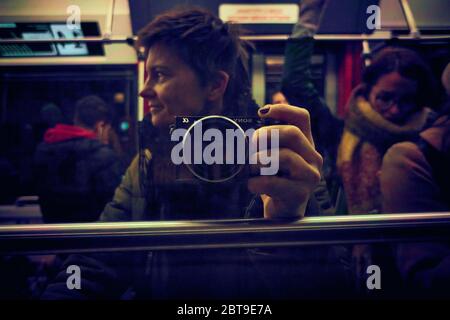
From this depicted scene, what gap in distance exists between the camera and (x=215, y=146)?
0.54 metres

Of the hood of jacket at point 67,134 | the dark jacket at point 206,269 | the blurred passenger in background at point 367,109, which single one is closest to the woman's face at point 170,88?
the dark jacket at point 206,269

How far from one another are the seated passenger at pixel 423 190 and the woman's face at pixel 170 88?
1.46 feet

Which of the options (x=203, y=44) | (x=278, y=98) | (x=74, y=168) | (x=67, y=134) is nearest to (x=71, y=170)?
(x=74, y=168)

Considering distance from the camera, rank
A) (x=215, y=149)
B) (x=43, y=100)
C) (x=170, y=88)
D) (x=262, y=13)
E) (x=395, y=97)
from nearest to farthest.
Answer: (x=215, y=149), (x=170, y=88), (x=395, y=97), (x=262, y=13), (x=43, y=100)

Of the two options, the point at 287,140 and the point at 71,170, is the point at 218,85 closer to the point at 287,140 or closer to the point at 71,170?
the point at 287,140

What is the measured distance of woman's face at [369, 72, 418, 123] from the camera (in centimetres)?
119

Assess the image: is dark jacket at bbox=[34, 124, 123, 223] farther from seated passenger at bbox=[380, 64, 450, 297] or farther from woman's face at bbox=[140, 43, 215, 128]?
seated passenger at bbox=[380, 64, 450, 297]

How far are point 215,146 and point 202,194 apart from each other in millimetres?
97

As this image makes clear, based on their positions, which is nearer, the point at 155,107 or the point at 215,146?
the point at 215,146

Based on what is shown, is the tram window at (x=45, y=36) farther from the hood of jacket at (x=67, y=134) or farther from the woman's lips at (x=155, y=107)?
the woman's lips at (x=155, y=107)

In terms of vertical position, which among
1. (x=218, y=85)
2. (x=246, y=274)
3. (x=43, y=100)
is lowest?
(x=246, y=274)

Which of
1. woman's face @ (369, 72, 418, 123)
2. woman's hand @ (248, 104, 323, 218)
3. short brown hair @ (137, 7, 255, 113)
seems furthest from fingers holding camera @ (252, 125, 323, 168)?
woman's face @ (369, 72, 418, 123)

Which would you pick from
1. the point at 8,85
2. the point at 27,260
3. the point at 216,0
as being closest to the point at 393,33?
the point at 216,0
